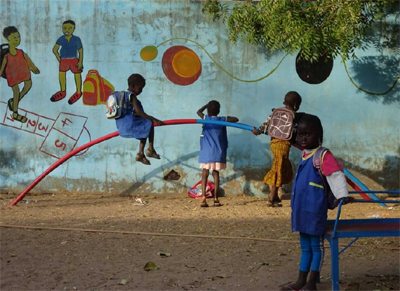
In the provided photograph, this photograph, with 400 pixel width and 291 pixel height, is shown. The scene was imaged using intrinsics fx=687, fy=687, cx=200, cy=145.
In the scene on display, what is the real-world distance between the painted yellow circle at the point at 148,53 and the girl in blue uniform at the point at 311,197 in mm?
5180

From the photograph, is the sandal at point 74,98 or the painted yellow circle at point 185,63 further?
the sandal at point 74,98

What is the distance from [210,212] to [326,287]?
366 centimetres

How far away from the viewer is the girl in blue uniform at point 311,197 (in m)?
4.86

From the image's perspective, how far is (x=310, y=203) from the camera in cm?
495

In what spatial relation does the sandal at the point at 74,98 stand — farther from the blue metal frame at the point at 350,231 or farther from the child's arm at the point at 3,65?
the blue metal frame at the point at 350,231

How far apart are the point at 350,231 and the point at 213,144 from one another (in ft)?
15.2

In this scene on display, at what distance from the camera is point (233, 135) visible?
33.0ft

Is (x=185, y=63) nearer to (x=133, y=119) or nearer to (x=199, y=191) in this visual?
(x=199, y=191)

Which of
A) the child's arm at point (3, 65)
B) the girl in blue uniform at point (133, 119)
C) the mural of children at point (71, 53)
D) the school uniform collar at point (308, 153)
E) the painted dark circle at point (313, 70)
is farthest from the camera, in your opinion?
the child's arm at point (3, 65)

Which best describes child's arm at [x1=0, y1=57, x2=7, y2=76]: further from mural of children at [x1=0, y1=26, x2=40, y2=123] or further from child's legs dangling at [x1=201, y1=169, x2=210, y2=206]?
child's legs dangling at [x1=201, y1=169, x2=210, y2=206]

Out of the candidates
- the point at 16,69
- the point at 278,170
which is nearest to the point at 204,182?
the point at 278,170

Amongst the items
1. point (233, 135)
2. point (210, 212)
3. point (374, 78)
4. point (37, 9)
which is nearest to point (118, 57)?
point (37, 9)

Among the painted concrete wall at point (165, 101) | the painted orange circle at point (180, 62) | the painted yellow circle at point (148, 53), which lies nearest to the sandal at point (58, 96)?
the painted concrete wall at point (165, 101)

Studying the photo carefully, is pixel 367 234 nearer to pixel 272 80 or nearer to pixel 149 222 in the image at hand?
pixel 149 222
